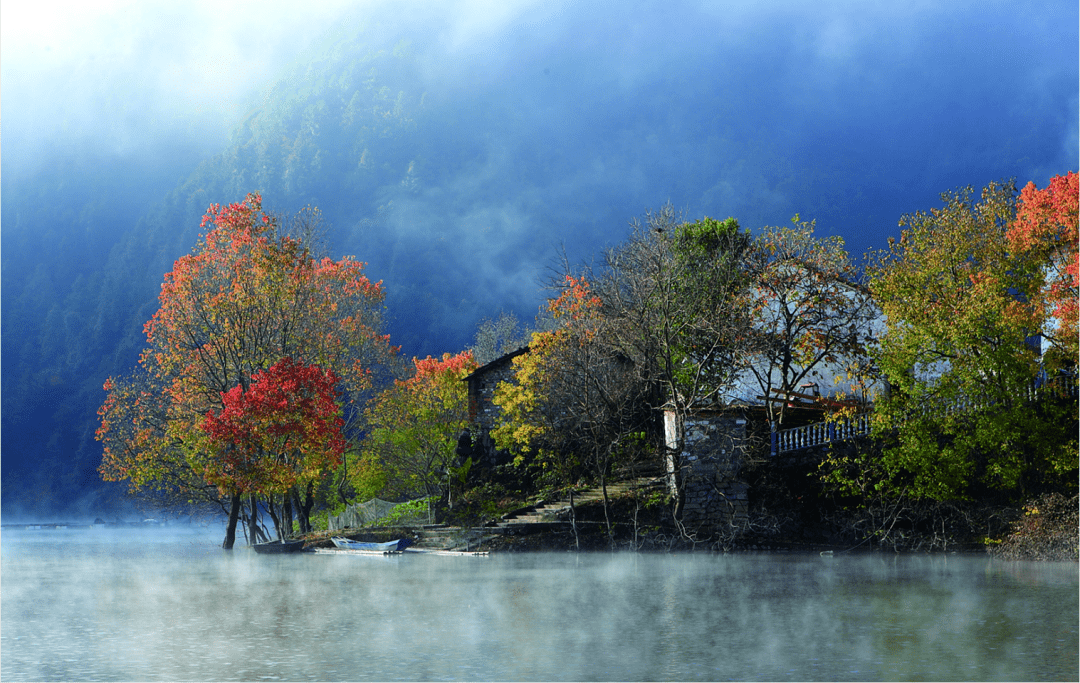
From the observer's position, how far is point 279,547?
32344mm

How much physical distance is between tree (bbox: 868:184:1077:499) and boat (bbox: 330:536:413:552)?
600 inches

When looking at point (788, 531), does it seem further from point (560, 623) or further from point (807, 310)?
point (560, 623)

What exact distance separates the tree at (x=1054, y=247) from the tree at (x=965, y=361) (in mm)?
343

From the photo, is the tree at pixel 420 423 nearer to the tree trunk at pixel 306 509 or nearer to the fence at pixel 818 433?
the tree trunk at pixel 306 509

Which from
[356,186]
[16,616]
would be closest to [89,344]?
[356,186]

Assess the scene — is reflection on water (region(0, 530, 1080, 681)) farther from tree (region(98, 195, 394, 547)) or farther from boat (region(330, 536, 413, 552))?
tree (region(98, 195, 394, 547))

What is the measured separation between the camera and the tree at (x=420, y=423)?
43.1 metres

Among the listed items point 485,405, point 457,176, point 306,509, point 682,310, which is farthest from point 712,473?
point 457,176

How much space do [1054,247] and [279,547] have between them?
2602 centimetres

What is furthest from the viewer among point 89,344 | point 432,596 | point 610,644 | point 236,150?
point 236,150

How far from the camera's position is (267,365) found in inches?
1371

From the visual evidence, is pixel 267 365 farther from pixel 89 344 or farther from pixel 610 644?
pixel 89 344

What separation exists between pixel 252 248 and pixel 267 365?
4520 millimetres

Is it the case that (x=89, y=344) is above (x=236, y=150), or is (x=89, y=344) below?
below
